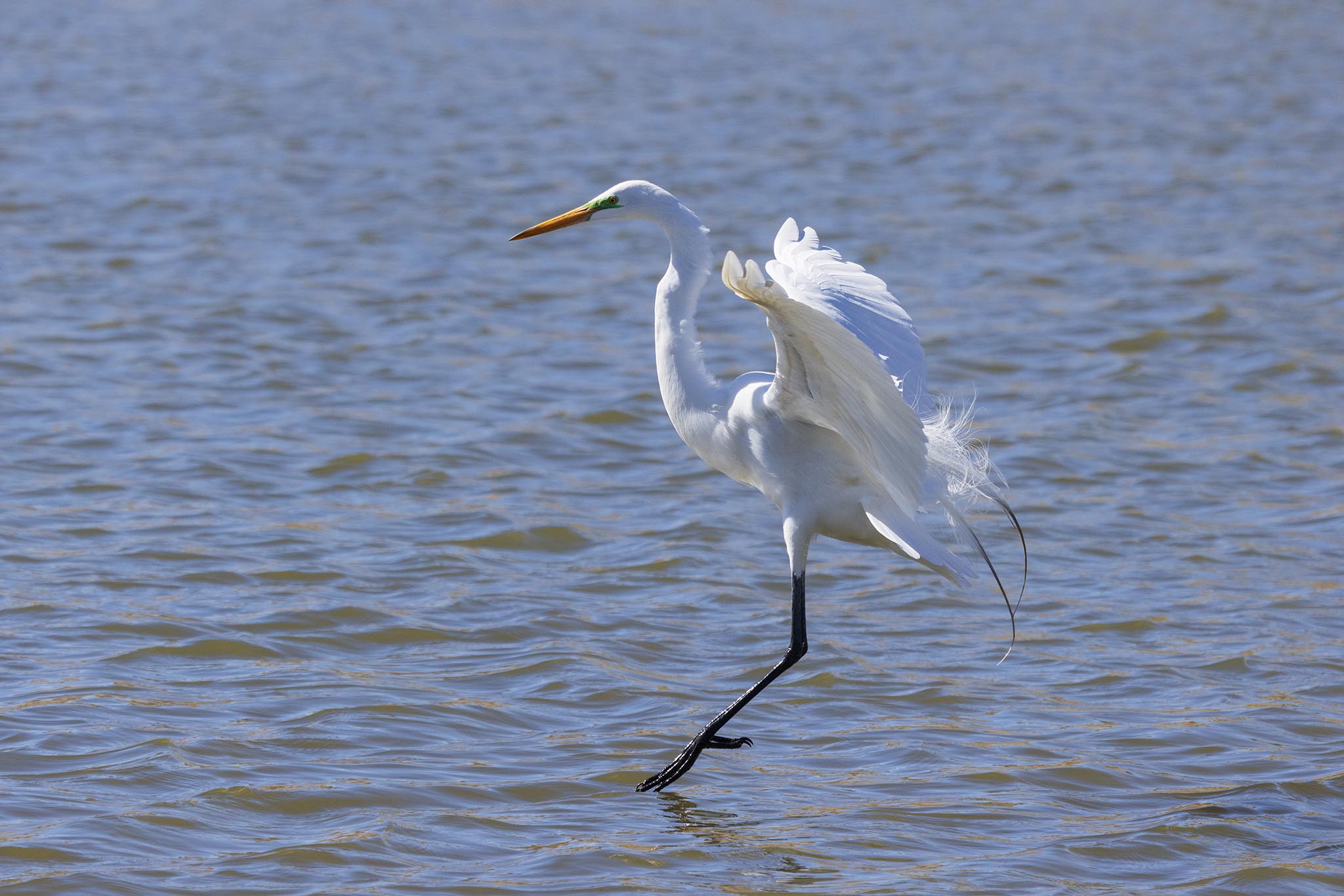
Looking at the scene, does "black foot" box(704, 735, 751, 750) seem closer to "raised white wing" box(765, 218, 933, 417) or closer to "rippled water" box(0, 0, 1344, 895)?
"rippled water" box(0, 0, 1344, 895)

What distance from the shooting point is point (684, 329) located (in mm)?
5215

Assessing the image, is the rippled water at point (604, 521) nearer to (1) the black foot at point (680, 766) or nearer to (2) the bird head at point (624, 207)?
(1) the black foot at point (680, 766)

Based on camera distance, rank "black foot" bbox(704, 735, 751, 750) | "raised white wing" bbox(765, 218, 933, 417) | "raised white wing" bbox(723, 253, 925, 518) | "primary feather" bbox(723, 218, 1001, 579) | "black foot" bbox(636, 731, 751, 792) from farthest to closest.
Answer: "raised white wing" bbox(765, 218, 933, 417) → "black foot" bbox(704, 735, 751, 750) → "black foot" bbox(636, 731, 751, 792) → "primary feather" bbox(723, 218, 1001, 579) → "raised white wing" bbox(723, 253, 925, 518)

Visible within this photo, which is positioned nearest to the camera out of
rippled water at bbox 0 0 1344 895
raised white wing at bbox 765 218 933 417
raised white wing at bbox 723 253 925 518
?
raised white wing at bbox 723 253 925 518

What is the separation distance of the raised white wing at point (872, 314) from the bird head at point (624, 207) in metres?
0.38

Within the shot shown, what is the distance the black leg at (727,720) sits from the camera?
501 cm

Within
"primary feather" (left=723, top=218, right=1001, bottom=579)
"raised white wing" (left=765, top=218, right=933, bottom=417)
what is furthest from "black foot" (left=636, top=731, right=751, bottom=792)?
"raised white wing" (left=765, top=218, right=933, bottom=417)

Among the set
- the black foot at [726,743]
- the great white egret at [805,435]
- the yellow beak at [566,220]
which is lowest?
the black foot at [726,743]

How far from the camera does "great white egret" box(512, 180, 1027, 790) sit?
197 inches

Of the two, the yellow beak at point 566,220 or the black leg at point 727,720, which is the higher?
the yellow beak at point 566,220

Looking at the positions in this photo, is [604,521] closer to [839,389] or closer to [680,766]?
[680,766]

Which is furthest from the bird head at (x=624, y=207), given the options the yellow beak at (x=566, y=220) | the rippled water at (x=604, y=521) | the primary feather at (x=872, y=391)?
the rippled water at (x=604, y=521)

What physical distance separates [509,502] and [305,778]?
2808mm

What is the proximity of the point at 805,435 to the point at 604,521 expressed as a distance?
8.06 ft
